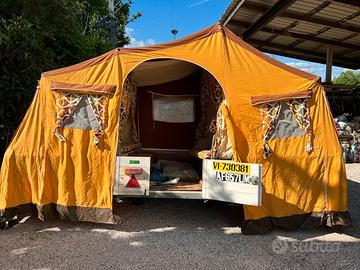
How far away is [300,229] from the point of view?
469 cm

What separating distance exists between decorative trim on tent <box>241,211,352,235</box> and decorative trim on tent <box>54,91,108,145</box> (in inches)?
90.2

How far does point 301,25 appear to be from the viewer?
34.2ft

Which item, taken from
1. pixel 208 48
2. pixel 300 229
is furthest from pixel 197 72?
pixel 300 229

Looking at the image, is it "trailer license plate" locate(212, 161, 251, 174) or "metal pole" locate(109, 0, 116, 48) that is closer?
"trailer license plate" locate(212, 161, 251, 174)

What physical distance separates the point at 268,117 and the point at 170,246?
208 cm

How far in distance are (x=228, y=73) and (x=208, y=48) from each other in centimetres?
45

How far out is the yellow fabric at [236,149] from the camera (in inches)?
178

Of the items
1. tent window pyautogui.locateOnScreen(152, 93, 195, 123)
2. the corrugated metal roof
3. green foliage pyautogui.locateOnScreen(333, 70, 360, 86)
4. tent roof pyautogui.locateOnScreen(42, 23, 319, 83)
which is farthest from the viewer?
green foliage pyautogui.locateOnScreen(333, 70, 360, 86)

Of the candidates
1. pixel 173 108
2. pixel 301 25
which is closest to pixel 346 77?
pixel 301 25

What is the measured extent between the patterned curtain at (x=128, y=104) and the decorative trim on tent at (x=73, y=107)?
1111 millimetres

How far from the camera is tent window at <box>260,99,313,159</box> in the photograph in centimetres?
457

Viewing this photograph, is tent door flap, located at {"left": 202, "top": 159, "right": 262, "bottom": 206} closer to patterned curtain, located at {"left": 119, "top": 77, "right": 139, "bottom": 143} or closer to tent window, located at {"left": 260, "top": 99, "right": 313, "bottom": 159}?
tent window, located at {"left": 260, "top": 99, "right": 313, "bottom": 159}

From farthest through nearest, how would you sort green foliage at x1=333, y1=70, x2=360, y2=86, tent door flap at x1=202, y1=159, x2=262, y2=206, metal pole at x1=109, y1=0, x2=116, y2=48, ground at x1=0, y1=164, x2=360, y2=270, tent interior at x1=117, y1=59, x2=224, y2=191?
green foliage at x1=333, y1=70, x2=360, y2=86 → metal pole at x1=109, y1=0, x2=116, y2=48 → tent interior at x1=117, y1=59, x2=224, y2=191 → tent door flap at x1=202, y1=159, x2=262, y2=206 → ground at x1=0, y1=164, x2=360, y2=270

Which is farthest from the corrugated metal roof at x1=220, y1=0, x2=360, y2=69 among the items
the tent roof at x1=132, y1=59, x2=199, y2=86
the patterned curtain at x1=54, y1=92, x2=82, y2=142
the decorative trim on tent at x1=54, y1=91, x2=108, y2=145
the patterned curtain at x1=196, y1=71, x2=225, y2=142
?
the patterned curtain at x1=54, y1=92, x2=82, y2=142
